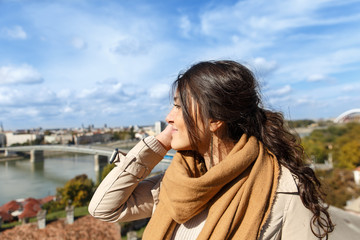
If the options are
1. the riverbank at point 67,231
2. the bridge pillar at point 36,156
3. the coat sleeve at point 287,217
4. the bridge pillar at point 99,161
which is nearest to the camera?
the coat sleeve at point 287,217

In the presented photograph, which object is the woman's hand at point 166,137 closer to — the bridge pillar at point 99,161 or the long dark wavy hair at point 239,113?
the long dark wavy hair at point 239,113

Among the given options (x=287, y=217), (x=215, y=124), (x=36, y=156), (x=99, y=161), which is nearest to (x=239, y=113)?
(x=215, y=124)

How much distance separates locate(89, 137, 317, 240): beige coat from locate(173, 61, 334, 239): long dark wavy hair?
0.10ft

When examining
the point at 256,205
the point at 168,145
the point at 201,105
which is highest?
the point at 201,105

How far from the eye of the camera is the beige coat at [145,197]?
0.69m

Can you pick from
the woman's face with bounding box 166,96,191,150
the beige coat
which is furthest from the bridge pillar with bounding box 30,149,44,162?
the woman's face with bounding box 166,96,191,150

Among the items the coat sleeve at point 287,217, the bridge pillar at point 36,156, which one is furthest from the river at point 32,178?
the coat sleeve at point 287,217

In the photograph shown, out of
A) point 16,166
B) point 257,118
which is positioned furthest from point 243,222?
point 16,166

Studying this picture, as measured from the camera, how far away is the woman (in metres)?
0.69

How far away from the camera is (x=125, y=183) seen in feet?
2.68

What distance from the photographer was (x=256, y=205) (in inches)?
27.3

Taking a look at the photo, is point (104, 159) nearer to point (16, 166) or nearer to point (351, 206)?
point (16, 166)

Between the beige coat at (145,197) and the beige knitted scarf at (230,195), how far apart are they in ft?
0.11

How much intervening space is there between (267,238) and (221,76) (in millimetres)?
438
